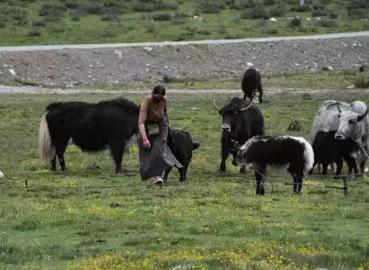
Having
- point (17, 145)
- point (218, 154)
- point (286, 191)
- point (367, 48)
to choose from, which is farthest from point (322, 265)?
point (367, 48)

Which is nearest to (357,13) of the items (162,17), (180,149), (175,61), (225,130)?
(162,17)

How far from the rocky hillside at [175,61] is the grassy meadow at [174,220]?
19.8 meters

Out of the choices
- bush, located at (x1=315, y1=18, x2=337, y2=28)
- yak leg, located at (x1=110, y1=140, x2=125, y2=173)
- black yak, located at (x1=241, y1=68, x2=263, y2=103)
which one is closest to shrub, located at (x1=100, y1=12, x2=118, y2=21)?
bush, located at (x1=315, y1=18, x2=337, y2=28)

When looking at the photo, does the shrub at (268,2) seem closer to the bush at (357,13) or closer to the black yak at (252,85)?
the bush at (357,13)

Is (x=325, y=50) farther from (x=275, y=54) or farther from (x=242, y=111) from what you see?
(x=242, y=111)

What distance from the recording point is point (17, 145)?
71.3ft

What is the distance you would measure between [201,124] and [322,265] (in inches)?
642

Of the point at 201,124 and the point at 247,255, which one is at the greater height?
the point at 247,255

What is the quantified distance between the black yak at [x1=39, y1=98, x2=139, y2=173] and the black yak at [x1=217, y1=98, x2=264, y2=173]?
1.68 m


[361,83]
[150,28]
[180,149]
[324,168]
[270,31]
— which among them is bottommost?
[361,83]

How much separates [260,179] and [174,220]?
3220mm

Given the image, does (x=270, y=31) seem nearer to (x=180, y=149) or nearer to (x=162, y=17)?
(x=162, y=17)

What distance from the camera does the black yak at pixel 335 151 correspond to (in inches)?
681

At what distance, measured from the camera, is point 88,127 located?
18109 mm
